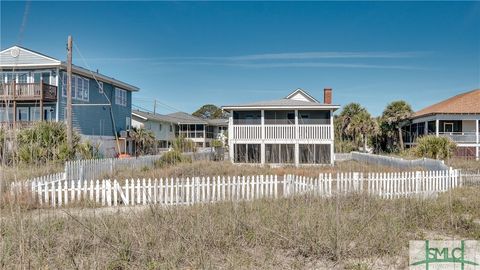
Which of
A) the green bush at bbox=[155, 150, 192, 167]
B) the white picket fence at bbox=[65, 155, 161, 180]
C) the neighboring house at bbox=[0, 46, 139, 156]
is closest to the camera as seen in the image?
the white picket fence at bbox=[65, 155, 161, 180]

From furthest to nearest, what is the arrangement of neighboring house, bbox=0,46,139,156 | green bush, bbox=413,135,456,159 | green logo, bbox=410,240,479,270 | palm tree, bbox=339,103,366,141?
palm tree, bbox=339,103,366,141, neighboring house, bbox=0,46,139,156, green bush, bbox=413,135,456,159, green logo, bbox=410,240,479,270

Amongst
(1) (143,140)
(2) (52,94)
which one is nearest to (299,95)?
(1) (143,140)

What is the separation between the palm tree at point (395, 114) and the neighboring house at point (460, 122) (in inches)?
54.1

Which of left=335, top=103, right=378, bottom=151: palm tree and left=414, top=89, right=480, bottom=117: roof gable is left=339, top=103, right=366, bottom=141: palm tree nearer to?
left=335, top=103, right=378, bottom=151: palm tree

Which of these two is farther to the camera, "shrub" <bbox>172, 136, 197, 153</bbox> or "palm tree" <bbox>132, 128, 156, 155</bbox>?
"palm tree" <bbox>132, 128, 156, 155</bbox>

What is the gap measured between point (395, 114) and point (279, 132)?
19.6 metres

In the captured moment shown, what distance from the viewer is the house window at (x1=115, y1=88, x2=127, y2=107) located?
3238 cm

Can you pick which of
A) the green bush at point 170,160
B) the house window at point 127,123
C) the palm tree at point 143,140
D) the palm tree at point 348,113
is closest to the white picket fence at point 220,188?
the green bush at point 170,160

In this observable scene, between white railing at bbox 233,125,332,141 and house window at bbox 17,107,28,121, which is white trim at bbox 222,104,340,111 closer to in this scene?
white railing at bbox 233,125,332,141

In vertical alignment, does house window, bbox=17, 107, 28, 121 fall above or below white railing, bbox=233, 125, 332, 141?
above

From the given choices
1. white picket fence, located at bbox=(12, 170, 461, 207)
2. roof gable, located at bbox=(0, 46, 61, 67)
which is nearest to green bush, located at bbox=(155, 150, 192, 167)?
white picket fence, located at bbox=(12, 170, 461, 207)

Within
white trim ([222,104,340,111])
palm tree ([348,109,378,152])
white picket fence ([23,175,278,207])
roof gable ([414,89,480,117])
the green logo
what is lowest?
the green logo

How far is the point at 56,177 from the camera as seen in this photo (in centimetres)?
1007

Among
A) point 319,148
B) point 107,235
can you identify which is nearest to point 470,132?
point 319,148
